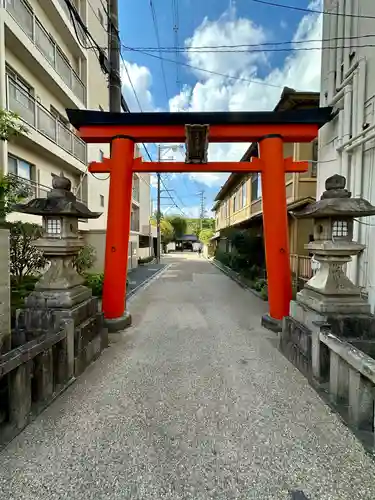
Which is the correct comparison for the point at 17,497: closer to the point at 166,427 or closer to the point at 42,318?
the point at 166,427

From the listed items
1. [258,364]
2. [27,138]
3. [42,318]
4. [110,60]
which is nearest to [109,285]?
[42,318]

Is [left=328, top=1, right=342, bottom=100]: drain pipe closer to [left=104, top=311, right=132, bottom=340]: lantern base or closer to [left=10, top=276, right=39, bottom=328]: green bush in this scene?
[left=104, top=311, right=132, bottom=340]: lantern base

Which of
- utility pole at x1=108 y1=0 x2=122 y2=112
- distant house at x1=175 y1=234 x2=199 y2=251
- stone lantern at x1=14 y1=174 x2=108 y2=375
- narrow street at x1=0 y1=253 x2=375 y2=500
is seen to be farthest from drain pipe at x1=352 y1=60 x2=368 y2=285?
distant house at x1=175 y1=234 x2=199 y2=251

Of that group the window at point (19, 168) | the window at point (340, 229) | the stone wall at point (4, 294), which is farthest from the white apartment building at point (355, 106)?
the window at point (19, 168)

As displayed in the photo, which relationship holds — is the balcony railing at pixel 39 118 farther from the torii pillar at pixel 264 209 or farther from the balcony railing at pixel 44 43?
the torii pillar at pixel 264 209

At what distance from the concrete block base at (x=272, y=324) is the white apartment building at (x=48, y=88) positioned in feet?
16.7

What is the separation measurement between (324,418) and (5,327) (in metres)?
3.78

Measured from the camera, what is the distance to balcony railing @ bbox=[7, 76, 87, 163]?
301 inches

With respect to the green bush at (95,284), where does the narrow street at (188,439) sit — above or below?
below

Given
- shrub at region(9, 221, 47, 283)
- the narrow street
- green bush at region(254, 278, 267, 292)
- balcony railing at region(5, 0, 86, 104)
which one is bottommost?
the narrow street

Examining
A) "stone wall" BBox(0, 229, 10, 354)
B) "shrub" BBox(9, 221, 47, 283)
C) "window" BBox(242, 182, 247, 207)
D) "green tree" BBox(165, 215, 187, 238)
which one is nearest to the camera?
"stone wall" BBox(0, 229, 10, 354)

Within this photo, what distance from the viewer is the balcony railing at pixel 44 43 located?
770 cm

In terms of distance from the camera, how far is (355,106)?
5.11 meters

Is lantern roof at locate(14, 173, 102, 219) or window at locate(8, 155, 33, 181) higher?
window at locate(8, 155, 33, 181)
